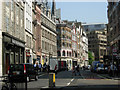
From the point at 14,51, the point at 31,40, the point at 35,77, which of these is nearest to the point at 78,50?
the point at 31,40

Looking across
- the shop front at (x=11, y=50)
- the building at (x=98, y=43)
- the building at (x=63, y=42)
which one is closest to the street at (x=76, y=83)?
the shop front at (x=11, y=50)

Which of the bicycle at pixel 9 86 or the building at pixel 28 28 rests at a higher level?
the building at pixel 28 28

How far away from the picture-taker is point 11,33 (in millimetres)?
43188

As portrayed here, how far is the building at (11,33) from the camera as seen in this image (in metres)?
38.1

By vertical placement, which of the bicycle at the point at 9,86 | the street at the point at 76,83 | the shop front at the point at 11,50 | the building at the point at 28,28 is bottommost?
the street at the point at 76,83

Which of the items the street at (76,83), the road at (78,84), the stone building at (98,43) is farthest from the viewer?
the stone building at (98,43)

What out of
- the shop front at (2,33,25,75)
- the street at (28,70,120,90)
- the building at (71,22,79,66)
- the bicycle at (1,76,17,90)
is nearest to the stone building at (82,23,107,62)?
the building at (71,22,79,66)

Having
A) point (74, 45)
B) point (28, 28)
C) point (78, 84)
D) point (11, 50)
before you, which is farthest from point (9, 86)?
point (74, 45)

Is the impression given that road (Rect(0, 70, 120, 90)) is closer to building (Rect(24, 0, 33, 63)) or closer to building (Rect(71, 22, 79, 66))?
building (Rect(24, 0, 33, 63))

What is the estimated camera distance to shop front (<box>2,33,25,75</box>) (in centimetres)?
3840

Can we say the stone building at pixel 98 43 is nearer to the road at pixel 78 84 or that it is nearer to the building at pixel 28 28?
the building at pixel 28 28

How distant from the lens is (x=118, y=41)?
179 feet

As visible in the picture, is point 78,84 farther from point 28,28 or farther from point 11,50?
point 28,28

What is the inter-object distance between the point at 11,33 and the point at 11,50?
264 centimetres
